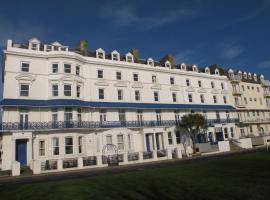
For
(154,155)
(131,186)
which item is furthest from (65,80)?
(131,186)

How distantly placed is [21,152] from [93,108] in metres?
9.71

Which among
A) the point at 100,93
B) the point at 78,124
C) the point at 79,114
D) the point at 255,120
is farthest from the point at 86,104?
the point at 255,120

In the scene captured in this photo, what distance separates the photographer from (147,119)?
36500mm

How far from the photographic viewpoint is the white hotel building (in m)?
26.6

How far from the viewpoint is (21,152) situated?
26.6 m

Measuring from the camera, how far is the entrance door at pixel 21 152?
1038 inches

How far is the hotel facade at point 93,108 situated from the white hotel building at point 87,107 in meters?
0.10

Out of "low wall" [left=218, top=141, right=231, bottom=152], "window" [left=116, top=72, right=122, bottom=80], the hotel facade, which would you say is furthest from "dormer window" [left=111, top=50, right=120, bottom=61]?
"low wall" [left=218, top=141, right=231, bottom=152]

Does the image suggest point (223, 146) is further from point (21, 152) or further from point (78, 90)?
point (21, 152)

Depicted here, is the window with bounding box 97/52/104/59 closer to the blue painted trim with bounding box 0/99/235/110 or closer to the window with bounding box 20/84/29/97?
the blue painted trim with bounding box 0/99/235/110

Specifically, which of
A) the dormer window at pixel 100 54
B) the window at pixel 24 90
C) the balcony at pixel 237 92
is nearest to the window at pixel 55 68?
the window at pixel 24 90

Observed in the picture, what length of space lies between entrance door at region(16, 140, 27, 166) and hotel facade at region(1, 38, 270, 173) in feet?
0.32

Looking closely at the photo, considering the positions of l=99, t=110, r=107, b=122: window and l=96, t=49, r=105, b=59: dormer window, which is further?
l=96, t=49, r=105, b=59: dormer window

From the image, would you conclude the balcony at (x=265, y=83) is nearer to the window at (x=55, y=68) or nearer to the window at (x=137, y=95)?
the window at (x=137, y=95)
